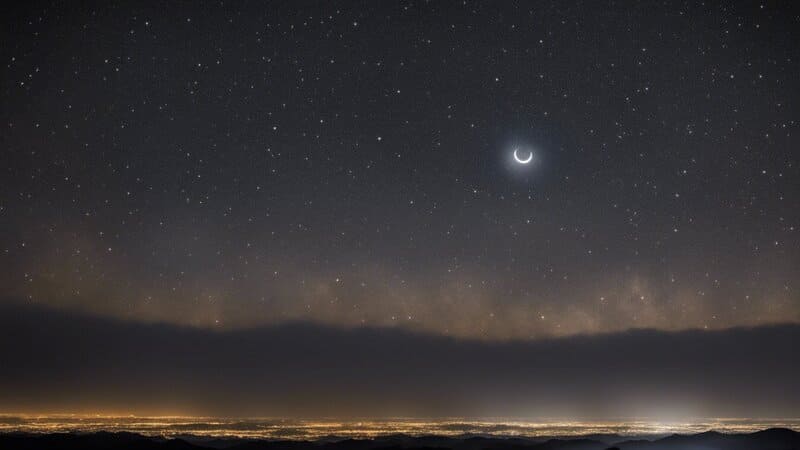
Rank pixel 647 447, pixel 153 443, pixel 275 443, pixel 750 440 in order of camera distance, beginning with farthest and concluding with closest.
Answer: pixel 275 443, pixel 153 443, pixel 647 447, pixel 750 440

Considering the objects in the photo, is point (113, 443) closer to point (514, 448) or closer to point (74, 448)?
point (74, 448)

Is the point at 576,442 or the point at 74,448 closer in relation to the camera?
the point at 74,448

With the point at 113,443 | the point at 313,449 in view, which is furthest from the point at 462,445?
the point at 113,443

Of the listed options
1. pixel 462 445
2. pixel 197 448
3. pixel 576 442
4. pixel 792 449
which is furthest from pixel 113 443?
pixel 792 449

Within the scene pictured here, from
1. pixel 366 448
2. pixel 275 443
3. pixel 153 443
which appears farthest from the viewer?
pixel 275 443

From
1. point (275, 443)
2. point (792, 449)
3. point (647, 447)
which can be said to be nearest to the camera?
point (792, 449)

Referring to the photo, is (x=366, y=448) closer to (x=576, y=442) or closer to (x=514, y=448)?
(x=514, y=448)

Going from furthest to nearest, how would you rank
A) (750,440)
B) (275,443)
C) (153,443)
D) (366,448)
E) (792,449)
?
(275,443) < (366,448) < (153,443) < (750,440) < (792,449)

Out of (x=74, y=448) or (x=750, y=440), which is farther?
(x=74, y=448)
